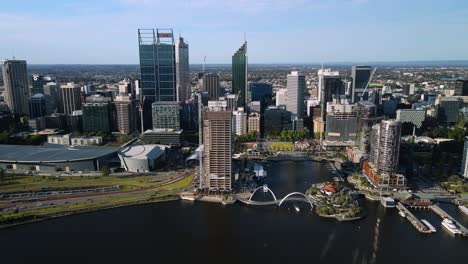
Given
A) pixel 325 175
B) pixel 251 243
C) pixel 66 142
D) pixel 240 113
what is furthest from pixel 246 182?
pixel 66 142

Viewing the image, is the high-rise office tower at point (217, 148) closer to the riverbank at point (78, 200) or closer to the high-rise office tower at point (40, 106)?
the riverbank at point (78, 200)

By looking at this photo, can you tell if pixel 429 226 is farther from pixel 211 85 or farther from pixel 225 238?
pixel 211 85

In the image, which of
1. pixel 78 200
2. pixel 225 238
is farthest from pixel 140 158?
pixel 225 238

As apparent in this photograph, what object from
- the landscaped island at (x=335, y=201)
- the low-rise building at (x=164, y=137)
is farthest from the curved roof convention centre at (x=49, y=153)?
the landscaped island at (x=335, y=201)

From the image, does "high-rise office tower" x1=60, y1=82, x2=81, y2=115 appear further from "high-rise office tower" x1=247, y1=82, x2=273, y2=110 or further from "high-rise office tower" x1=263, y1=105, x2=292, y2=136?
"high-rise office tower" x1=263, y1=105, x2=292, y2=136

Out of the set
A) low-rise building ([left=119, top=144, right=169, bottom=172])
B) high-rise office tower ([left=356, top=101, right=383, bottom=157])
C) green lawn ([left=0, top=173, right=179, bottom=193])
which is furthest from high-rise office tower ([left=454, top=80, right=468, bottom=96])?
green lawn ([left=0, top=173, right=179, bottom=193])

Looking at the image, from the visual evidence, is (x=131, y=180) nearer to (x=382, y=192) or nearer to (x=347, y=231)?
(x=347, y=231)
